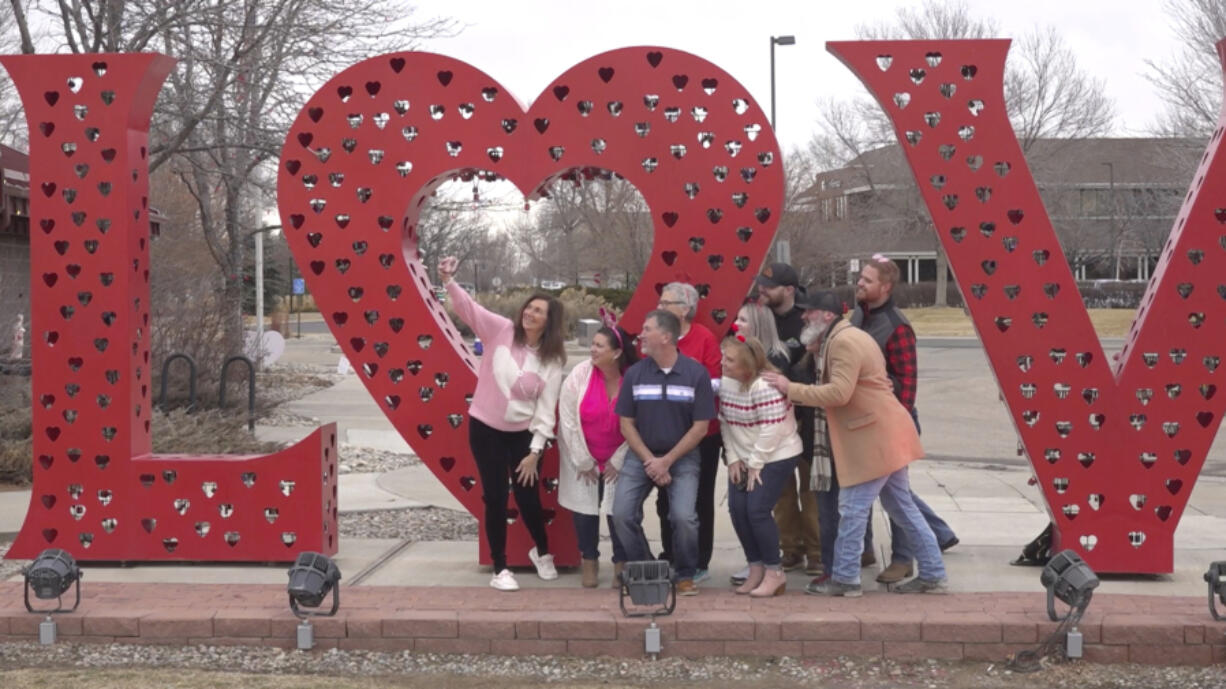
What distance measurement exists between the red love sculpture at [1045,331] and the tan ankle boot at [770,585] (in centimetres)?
162

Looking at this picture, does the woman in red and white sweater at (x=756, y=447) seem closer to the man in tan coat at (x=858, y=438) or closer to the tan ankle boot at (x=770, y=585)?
the tan ankle boot at (x=770, y=585)

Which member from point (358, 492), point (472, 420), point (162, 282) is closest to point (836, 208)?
point (162, 282)

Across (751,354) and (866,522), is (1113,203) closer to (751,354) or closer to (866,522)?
(866,522)

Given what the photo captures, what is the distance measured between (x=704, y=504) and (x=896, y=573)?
1.09 metres

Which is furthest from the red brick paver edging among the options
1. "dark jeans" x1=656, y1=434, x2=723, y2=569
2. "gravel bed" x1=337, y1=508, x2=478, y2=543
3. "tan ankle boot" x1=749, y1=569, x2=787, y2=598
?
"gravel bed" x1=337, y1=508, x2=478, y2=543

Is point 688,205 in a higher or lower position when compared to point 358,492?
higher

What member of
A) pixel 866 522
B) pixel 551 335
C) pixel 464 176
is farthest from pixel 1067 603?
pixel 464 176

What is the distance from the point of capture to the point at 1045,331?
7.09 m

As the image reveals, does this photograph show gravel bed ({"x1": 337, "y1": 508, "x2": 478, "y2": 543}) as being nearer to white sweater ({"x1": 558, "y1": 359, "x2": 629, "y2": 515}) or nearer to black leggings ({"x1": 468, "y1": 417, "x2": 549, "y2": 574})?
black leggings ({"x1": 468, "y1": 417, "x2": 549, "y2": 574})

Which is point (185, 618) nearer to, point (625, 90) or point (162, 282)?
point (625, 90)

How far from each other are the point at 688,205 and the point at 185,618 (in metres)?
3.37

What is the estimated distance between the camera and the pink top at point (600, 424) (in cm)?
685

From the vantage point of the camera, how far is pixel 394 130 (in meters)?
7.50

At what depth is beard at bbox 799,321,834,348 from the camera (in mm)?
6758
